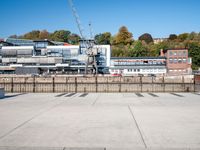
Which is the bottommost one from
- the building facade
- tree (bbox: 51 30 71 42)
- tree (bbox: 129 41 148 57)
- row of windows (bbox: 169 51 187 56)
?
the building facade

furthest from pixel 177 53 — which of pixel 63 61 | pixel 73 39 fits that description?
pixel 73 39

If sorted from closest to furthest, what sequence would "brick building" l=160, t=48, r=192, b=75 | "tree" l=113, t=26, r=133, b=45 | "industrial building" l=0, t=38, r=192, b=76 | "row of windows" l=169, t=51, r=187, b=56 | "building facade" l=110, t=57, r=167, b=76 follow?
"brick building" l=160, t=48, r=192, b=75, "row of windows" l=169, t=51, r=187, b=56, "building facade" l=110, t=57, r=167, b=76, "industrial building" l=0, t=38, r=192, b=76, "tree" l=113, t=26, r=133, b=45

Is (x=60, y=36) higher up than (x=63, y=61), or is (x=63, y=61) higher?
(x=60, y=36)

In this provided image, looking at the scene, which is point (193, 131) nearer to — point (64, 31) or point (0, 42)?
point (0, 42)

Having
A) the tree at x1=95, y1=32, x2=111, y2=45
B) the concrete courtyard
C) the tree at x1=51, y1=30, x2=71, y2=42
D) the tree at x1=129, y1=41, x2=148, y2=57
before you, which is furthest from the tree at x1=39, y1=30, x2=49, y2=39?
the concrete courtyard

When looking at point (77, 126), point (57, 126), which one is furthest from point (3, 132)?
point (77, 126)

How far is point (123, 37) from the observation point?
153m

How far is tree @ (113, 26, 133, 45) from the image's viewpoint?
15138cm

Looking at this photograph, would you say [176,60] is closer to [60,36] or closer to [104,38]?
[104,38]

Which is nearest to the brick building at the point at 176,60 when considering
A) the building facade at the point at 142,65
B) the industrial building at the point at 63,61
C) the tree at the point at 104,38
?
the industrial building at the point at 63,61

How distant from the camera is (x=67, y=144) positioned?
769 cm

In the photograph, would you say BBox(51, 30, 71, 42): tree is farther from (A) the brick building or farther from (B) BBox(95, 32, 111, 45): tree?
(A) the brick building

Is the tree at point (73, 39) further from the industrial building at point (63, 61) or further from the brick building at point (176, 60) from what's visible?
the brick building at point (176, 60)

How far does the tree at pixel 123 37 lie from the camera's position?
151375 mm
